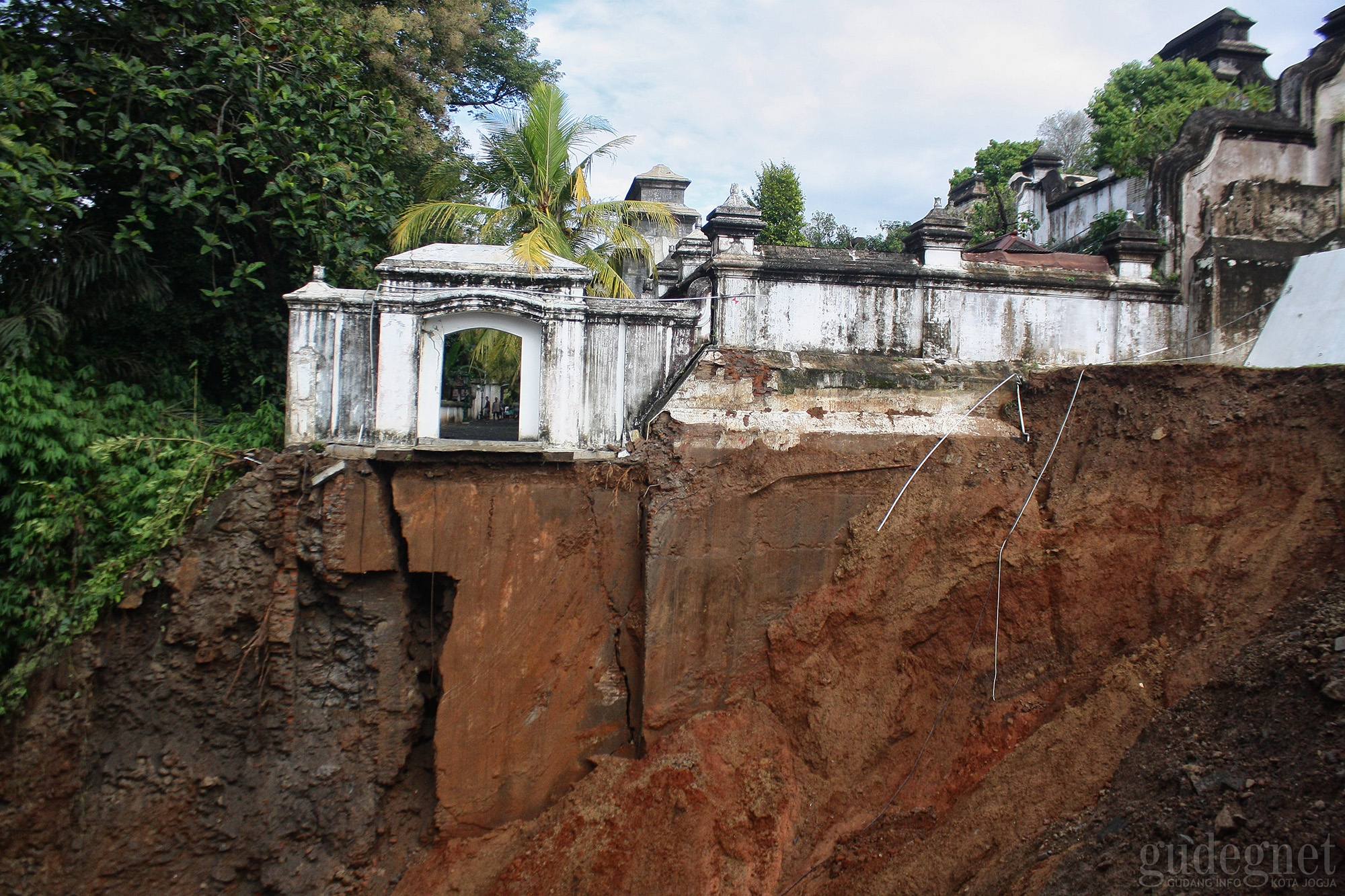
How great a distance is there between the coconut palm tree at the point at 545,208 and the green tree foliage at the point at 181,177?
84 centimetres

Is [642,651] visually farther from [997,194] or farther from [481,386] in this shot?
[997,194]

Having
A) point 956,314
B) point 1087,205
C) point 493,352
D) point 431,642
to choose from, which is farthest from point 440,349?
point 1087,205

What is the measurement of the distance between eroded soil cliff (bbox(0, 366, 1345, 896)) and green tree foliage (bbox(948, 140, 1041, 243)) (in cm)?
947

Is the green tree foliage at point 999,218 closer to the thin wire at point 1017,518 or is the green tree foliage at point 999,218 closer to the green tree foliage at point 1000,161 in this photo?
the green tree foliage at point 1000,161

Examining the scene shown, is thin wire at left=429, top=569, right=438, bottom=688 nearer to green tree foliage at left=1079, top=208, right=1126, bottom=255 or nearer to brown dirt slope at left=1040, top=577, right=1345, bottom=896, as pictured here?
brown dirt slope at left=1040, top=577, right=1345, bottom=896

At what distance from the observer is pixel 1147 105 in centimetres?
1560

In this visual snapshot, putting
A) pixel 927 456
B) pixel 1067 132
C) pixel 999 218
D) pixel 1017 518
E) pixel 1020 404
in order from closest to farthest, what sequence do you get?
1. pixel 1017 518
2. pixel 927 456
3. pixel 1020 404
4. pixel 999 218
5. pixel 1067 132

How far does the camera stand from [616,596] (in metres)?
8.57

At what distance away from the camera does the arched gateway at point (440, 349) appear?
864cm

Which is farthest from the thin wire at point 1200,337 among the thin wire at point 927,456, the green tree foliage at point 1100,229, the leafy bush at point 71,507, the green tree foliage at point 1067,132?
the green tree foliage at point 1067,132

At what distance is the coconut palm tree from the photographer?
11.1 metres

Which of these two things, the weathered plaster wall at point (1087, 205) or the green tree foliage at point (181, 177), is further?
the weathered plaster wall at point (1087, 205)

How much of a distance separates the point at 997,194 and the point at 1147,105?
3.37 meters

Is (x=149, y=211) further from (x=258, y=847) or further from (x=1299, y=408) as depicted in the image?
(x=1299, y=408)
